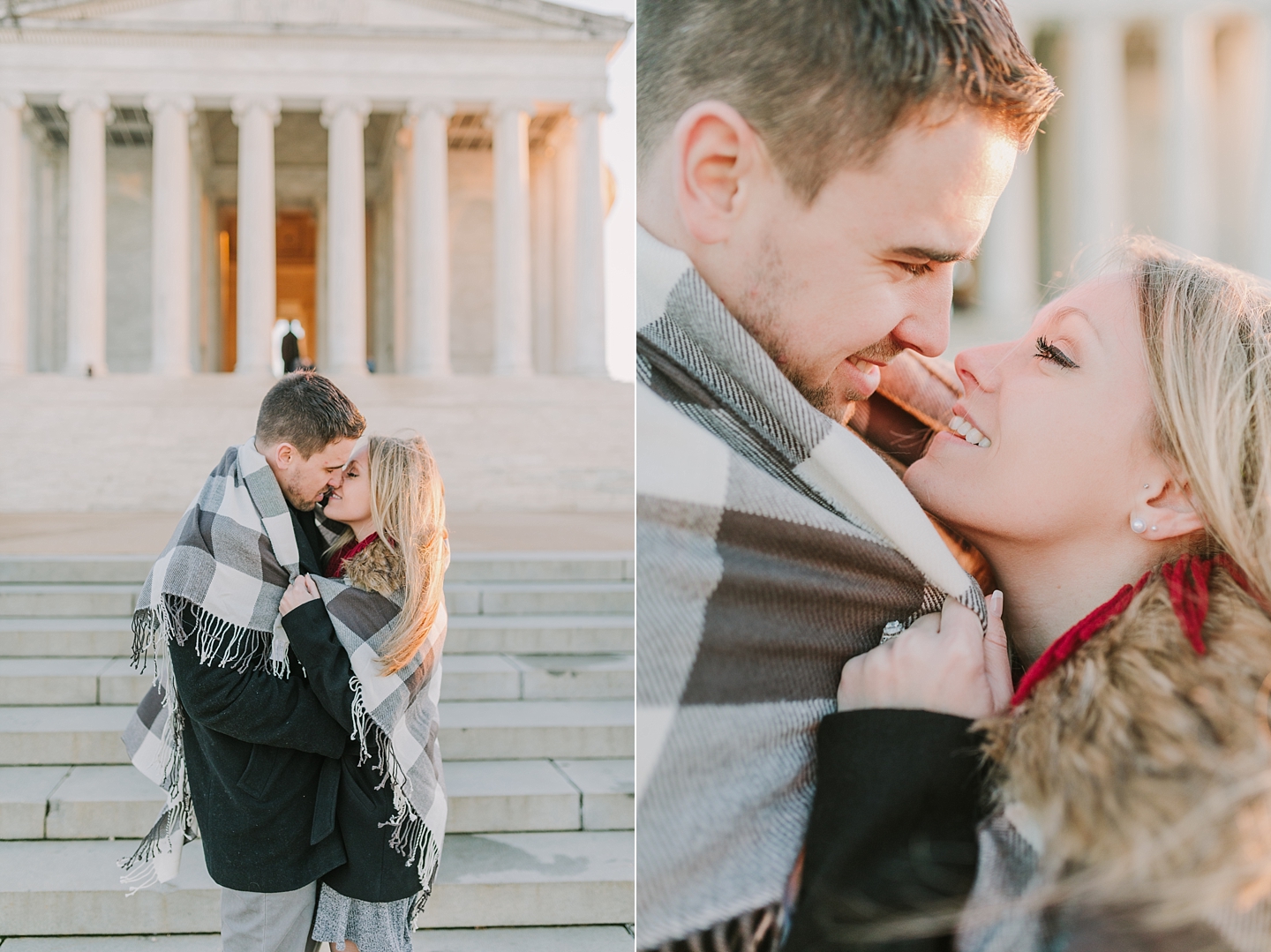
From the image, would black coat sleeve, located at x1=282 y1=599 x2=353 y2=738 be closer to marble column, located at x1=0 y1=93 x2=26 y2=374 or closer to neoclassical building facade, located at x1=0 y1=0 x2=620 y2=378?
neoclassical building facade, located at x1=0 y1=0 x2=620 y2=378

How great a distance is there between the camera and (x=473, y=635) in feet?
24.2

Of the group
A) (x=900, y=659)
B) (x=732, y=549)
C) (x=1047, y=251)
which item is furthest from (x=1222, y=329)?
(x=732, y=549)

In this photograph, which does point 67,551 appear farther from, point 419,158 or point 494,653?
point 419,158

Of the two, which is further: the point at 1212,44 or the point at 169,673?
the point at 169,673

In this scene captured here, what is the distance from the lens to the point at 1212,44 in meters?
2.46

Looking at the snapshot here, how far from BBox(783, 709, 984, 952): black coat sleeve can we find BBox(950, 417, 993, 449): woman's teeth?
Answer: 635 mm

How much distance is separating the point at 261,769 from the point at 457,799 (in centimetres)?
245

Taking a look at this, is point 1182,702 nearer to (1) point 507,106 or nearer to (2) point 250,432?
(2) point 250,432

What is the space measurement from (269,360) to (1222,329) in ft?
102

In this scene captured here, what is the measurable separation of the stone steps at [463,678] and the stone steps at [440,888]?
1226mm

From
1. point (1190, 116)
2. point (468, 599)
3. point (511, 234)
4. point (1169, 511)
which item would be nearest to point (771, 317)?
point (1169, 511)

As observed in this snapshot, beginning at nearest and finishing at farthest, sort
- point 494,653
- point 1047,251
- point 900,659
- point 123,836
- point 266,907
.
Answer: point 900,659, point 1047,251, point 266,907, point 123,836, point 494,653

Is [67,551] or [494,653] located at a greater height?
[67,551]

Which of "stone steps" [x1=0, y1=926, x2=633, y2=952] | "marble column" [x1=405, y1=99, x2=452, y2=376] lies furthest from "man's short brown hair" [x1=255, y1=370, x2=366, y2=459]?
"marble column" [x1=405, y1=99, x2=452, y2=376]
